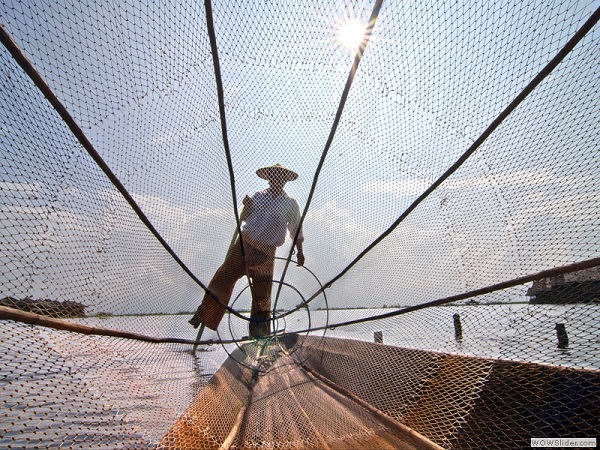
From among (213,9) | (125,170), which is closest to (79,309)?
(125,170)

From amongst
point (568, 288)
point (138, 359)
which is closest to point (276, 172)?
point (138, 359)

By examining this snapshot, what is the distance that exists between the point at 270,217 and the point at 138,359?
7.17ft

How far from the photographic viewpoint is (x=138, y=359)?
2494 mm

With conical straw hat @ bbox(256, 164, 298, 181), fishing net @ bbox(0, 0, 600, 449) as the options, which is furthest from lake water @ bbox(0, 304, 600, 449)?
conical straw hat @ bbox(256, 164, 298, 181)

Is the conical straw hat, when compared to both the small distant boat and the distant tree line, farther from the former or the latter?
the small distant boat

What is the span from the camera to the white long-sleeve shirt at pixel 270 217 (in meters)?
4.21

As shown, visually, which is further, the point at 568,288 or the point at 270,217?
the point at 270,217

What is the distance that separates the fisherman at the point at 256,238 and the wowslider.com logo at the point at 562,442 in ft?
9.67

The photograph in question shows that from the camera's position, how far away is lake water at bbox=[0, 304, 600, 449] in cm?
166

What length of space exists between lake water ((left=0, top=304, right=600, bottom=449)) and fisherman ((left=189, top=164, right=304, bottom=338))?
3.09 feet

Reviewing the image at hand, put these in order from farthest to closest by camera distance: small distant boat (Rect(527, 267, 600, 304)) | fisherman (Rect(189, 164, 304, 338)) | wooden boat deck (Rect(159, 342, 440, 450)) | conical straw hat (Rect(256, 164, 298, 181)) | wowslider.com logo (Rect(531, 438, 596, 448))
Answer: fisherman (Rect(189, 164, 304, 338))
conical straw hat (Rect(256, 164, 298, 181))
small distant boat (Rect(527, 267, 600, 304))
wooden boat deck (Rect(159, 342, 440, 450))
wowslider.com logo (Rect(531, 438, 596, 448))

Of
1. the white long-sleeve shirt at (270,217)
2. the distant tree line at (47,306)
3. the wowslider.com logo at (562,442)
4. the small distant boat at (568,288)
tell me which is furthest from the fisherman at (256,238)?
the wowslider.com logo at (562,442)

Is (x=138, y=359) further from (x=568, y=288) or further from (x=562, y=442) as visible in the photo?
(x=568, y=288)

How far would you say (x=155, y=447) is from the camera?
1702 mm
